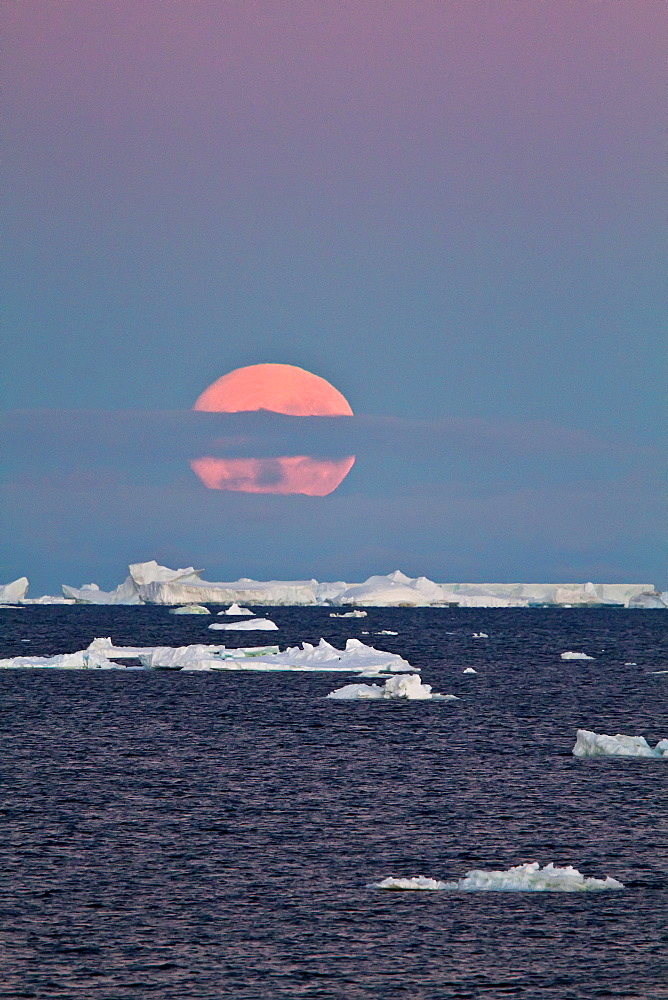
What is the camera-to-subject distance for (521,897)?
64.0ft

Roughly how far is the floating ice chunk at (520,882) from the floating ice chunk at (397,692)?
28.9m

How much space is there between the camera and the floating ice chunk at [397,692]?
1951 inches

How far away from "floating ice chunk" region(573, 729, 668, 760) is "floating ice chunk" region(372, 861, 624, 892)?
14.0 metres

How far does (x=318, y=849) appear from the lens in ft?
75.7

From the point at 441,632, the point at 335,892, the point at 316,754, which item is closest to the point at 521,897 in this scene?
the point at 335,892

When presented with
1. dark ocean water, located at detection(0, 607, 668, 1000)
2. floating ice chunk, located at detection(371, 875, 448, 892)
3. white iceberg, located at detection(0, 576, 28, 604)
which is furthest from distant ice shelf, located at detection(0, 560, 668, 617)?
floating ice chunk, located at detection(371, 875, 448, 892)

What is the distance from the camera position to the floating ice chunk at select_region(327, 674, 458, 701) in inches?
1951

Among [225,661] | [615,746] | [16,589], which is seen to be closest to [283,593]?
[16,589]

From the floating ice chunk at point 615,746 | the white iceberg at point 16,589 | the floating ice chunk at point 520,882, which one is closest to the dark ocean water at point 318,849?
the floating ice chunk at point 520,882

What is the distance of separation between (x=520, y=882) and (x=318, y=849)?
15.0ft

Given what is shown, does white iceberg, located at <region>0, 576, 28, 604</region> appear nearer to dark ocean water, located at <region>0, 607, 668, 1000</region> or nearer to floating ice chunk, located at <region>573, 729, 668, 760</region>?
dark ocean water, located at <region>0, 607, 668, 1000</region>

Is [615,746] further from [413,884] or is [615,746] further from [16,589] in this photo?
[16,589]

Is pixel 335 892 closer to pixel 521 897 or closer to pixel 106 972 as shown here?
pixel 521 897

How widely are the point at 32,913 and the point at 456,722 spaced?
92.9 ft
